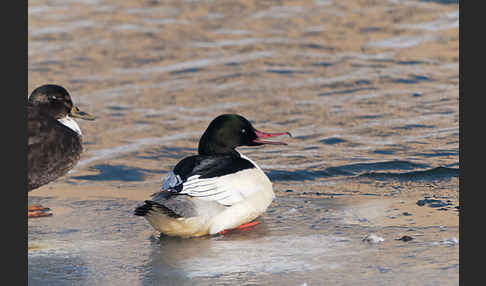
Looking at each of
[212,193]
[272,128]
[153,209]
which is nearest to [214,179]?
[212,193]

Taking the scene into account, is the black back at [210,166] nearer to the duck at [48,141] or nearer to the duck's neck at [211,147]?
the duck's neck at [211,147]

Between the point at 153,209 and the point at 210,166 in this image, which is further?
the point at 210,166

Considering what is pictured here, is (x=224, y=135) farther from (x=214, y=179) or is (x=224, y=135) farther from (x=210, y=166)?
(x=214, y=179)

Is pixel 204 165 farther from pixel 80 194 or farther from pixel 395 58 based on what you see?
pixel 395 58

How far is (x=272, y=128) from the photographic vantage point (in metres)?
9.10

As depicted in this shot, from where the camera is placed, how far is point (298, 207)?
625 cm

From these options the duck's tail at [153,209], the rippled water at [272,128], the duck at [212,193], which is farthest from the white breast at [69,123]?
the duck's tail at [153,209]

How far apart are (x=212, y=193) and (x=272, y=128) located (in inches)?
145

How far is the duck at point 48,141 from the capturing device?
18.1ft

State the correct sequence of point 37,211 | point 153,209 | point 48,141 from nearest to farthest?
point 153,209 → point 48,141 → point 37,211

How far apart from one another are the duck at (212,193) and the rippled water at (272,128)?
0.12 meters

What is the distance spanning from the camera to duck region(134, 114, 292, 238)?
5.38 meters

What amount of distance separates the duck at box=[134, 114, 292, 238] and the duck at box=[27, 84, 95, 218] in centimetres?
73

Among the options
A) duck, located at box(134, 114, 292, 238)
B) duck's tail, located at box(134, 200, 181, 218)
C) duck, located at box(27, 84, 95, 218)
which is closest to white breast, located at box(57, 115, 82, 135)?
duck, located at box(27, 84, 95, 218)
